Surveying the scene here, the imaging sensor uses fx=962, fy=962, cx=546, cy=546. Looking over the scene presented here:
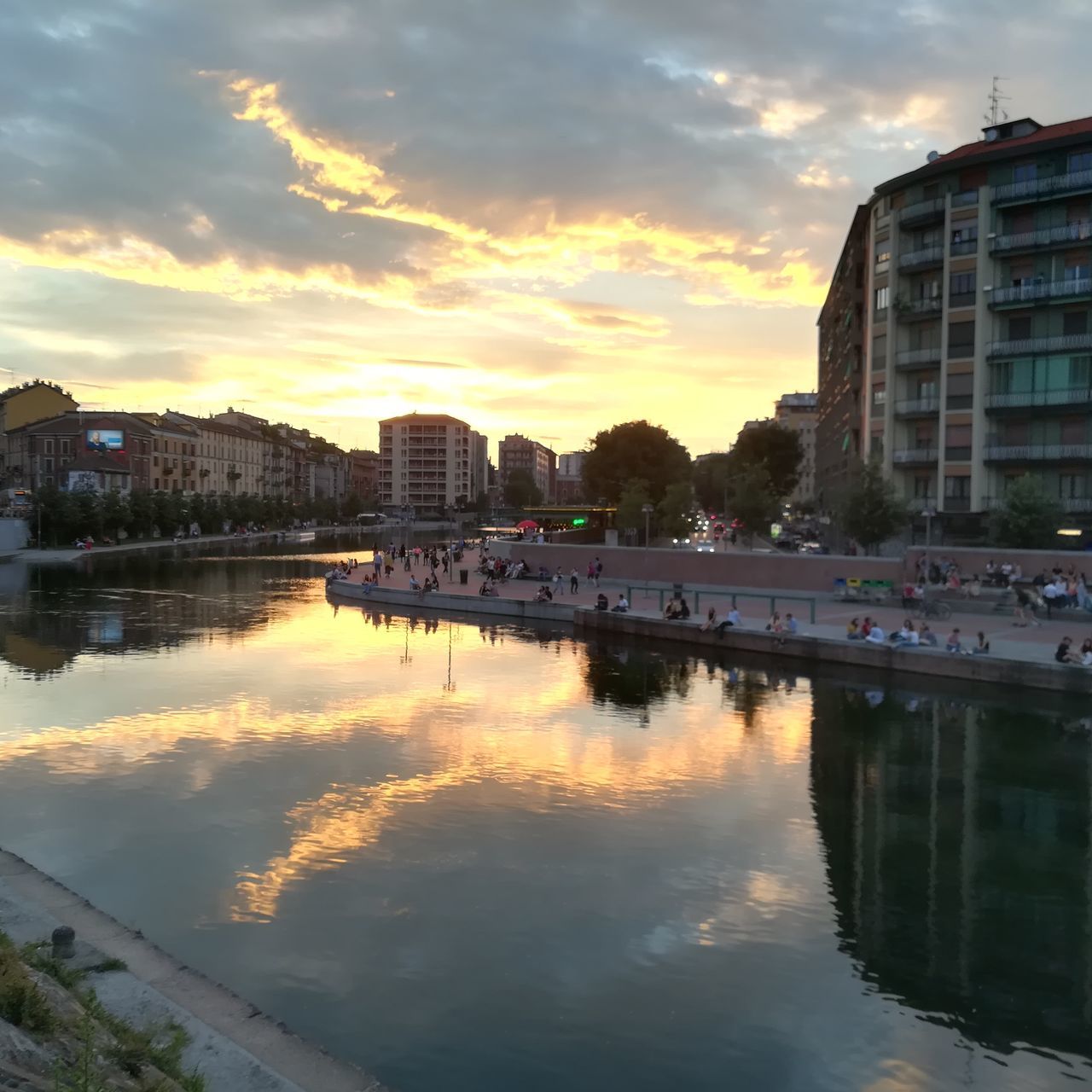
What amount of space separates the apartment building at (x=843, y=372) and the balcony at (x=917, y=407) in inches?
146

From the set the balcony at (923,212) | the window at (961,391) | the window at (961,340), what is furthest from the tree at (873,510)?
the balcony at (923,212)

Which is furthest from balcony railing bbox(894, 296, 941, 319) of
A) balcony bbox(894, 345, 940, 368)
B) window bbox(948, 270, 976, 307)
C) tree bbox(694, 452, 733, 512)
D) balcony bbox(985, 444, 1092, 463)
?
tree bbox(694, 452, 733, 512)

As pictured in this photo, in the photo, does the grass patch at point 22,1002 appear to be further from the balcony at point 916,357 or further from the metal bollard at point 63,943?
the balcony at point 916,357

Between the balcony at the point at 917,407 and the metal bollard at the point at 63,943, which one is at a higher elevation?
the balcony at the point at 917,407

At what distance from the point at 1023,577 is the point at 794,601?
8245mm

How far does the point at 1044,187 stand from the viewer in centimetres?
4844

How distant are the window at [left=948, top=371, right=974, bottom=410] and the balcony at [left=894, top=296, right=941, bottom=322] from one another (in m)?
3.73

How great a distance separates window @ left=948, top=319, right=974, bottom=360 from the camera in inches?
2004

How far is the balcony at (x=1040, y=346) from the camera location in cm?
4797

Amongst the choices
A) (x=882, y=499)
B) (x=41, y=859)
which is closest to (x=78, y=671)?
(x=41, y=859)

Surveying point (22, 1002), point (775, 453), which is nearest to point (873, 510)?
point (22, 1002)

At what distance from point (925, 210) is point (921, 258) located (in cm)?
253

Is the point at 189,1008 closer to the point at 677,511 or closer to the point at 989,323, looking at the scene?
the point at 989,323

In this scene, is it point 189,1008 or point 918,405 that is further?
point 918,405
